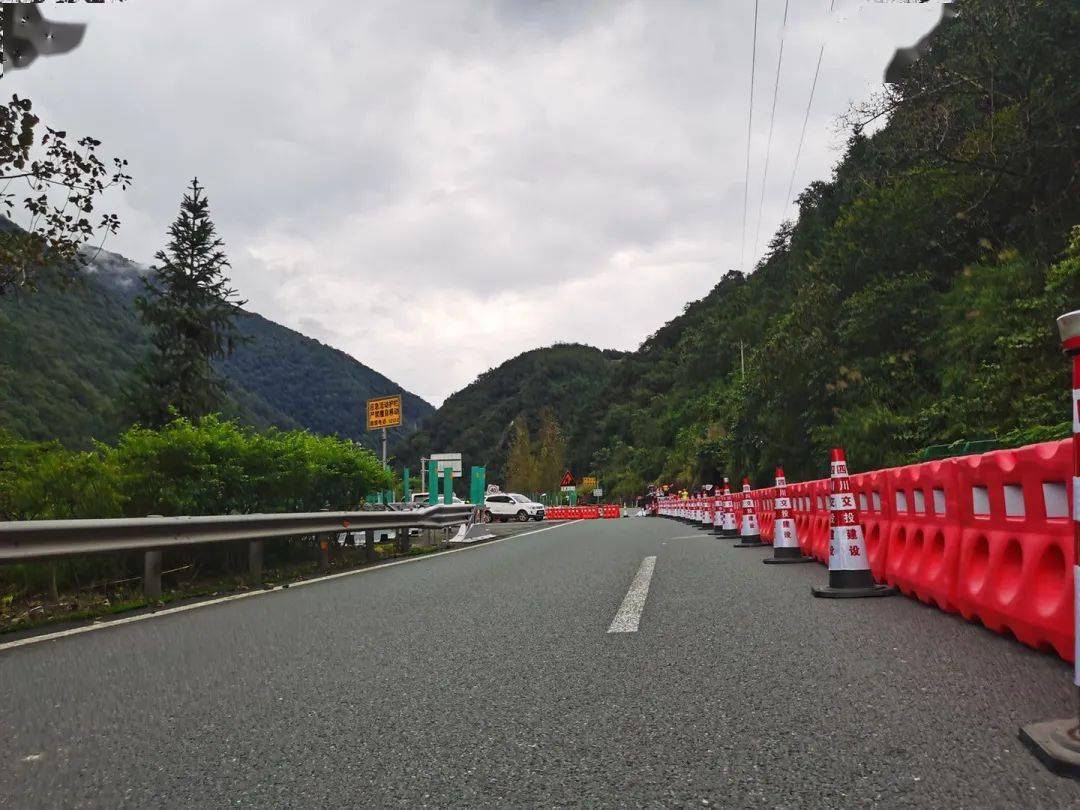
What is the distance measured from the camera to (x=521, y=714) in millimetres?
3480

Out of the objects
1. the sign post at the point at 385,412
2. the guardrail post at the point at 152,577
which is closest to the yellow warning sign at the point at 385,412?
the sign post at the point at 385,412

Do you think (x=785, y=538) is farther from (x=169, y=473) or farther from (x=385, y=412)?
(x=385, y=412)

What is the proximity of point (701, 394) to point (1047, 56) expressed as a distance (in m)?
82.3

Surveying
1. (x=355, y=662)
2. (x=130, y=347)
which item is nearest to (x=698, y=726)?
(x=355, y=662)

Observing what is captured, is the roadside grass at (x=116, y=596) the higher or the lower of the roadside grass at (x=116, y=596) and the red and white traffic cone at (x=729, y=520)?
the lower

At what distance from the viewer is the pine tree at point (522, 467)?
117 metres

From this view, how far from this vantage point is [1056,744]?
8.91 ft

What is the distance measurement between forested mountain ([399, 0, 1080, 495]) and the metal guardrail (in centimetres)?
1355

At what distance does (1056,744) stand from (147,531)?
23.0ft

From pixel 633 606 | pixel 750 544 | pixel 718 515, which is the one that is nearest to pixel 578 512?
pixel 718 515

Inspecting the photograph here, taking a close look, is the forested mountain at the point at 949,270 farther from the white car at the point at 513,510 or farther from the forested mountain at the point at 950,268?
the white car at the point at 513,510

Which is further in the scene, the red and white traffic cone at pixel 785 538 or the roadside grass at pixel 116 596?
the red and white traffic cone at pixel 785 538

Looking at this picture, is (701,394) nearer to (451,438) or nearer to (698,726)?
(451,438)

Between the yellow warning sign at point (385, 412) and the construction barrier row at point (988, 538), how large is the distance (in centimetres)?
5926
